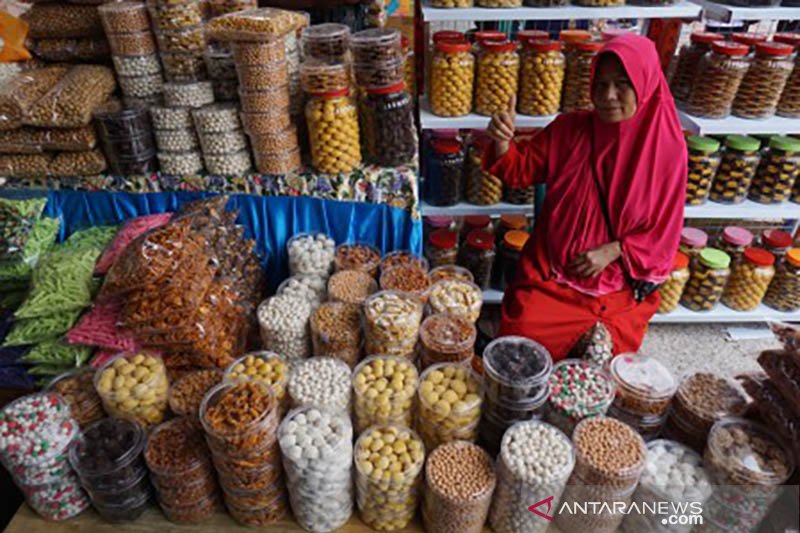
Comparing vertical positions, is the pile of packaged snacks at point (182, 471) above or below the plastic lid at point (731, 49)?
below

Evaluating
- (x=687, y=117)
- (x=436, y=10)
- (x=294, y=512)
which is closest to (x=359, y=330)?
(x=294, y=512)

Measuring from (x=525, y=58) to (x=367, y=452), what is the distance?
1727mm

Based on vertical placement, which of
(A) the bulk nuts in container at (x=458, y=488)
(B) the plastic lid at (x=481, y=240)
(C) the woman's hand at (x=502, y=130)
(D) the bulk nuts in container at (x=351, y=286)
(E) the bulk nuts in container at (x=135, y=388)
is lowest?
(B) the plastic lid at (x=481, y=240)

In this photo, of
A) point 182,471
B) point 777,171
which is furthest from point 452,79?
point 182,471

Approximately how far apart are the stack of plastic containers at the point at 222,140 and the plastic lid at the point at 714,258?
6.94 feet

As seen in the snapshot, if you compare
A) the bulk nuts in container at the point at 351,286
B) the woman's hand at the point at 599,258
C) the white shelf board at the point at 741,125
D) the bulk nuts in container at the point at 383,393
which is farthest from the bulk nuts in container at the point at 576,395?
the white shelf board at the point at 741,125

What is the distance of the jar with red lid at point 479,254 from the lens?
2529mm

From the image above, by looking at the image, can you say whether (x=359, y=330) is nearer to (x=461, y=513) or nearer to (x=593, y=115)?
(x=461, y=513)

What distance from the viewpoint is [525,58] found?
2166mm

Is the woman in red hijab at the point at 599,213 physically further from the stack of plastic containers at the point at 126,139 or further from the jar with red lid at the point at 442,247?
the stack of plastic containers at the point at 126,139

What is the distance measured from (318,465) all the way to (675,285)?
2.08 metres

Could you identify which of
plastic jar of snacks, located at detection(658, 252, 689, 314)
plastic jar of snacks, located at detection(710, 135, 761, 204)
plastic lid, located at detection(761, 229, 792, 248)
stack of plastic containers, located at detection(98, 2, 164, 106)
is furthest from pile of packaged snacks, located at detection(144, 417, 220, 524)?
plastic lid, located at detection(761, 229, 792, 248)

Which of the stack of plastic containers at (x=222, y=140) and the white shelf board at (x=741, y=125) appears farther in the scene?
the white shelf board at (x=741, y=125)

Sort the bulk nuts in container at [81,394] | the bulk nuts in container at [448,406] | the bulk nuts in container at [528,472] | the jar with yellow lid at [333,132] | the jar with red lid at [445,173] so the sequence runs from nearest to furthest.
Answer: the bulk nuts in container at [528,472]
the bulk nuts in container at [448,406]
the bulk nuts in container at [81,394]
the jar with yellow lid at [333,132]
the jar with red lid at [445,173]
